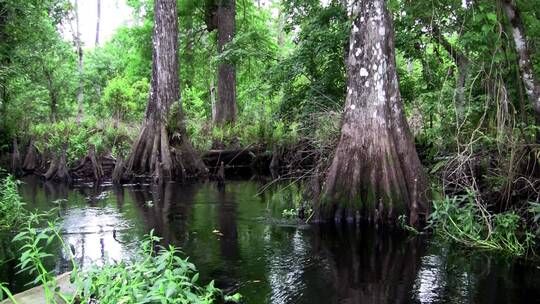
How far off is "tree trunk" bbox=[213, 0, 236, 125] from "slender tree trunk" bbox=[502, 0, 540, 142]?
12409 millimetres

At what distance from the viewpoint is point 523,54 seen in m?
6.12

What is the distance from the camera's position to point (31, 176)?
1612 centimetres

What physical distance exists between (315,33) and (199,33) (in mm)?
11399

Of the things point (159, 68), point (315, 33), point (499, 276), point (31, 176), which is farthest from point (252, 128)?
point (499, 276)

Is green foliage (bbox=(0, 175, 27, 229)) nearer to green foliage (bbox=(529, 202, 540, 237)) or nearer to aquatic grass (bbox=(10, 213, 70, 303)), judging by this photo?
aquatic grass (bbox=(10, 213, 70, 303))

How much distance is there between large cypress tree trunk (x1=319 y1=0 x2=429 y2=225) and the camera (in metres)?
7.49

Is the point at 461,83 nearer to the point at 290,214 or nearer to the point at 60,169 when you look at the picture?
the point at 290,214

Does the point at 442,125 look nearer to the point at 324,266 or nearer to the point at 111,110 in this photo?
the point at 324,266

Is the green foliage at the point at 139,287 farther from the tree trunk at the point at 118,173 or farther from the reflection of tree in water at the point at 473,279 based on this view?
the tree trunk at the point at 118,173

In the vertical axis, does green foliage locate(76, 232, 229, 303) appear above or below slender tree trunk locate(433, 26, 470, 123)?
below

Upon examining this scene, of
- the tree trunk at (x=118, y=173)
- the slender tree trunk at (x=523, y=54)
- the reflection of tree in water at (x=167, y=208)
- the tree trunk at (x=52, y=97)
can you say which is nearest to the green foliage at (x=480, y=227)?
the slender tree trunk at (x=523, y=54)

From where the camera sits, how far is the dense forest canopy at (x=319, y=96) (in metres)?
6.70

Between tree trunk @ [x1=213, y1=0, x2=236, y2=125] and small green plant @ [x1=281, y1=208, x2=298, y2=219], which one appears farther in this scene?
tree trunk @ [x1=213, y1=0, x2=236, y2=125]

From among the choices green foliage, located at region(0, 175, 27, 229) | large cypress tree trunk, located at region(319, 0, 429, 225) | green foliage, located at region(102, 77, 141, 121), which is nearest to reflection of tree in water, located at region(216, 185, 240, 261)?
large cypress tree trunk, located at region(319, 0, 429, 225)
